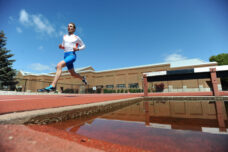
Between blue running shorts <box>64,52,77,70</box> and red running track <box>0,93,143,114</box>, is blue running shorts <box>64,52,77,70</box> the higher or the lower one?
the higher one

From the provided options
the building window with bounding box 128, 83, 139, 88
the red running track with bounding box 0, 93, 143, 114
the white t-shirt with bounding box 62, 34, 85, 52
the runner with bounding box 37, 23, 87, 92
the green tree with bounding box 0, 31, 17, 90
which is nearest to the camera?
the red running track with bounding box 0, 93, 143, 114

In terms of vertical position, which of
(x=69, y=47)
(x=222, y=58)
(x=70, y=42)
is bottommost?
→ (x=69, y=47)

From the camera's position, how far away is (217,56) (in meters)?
31.7

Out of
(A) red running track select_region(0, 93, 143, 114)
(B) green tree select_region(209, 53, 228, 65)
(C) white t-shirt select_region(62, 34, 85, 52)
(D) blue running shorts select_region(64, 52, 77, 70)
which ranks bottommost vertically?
(A) red running track select_region(0, 93, 143, 114)

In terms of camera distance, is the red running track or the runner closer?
the red running track

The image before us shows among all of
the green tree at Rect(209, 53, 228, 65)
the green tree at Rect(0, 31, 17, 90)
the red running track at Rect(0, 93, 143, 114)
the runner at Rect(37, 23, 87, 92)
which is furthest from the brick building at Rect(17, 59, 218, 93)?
the red running track at Rect(0, 93, 143, 114)

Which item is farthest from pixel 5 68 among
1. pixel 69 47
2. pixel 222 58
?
pixel 222 58

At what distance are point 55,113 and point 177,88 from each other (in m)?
30.6

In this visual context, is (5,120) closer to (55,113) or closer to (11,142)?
(11,142)

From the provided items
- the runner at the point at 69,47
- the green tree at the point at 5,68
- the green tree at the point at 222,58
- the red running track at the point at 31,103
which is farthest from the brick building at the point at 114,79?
the red running track at the point at 31,103

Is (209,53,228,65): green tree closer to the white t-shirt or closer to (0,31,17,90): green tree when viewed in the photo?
the white t-shirt

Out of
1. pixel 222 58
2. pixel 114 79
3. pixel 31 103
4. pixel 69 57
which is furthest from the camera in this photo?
pixel 114 79

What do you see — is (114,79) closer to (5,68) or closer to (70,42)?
(5,68)

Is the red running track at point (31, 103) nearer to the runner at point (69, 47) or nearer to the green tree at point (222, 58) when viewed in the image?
the runner at point (69, 47)
